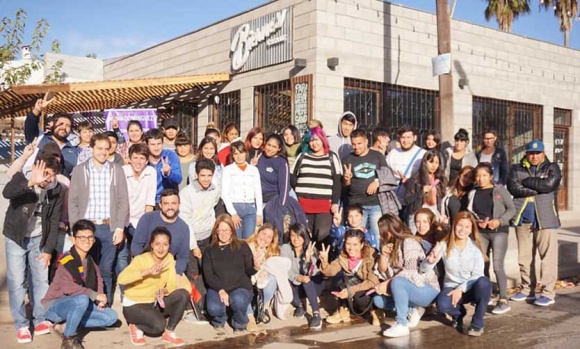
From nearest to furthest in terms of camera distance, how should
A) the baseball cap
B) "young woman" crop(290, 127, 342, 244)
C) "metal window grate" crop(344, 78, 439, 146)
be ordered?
the baseball cap → "young woman" crop(290, 127, 342, 244) → "metal window grate" crop(344, 78, 439, 146)

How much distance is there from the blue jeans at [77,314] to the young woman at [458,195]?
404 cm

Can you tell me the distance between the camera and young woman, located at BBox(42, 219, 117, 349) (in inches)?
208

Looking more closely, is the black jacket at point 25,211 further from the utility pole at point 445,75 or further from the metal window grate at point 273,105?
the metal window grate at point 273,105

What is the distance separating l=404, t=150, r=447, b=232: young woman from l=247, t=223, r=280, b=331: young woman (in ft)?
6.50

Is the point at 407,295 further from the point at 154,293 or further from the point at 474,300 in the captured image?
the point at 154,293

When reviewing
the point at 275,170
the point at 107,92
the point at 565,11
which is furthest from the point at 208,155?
the point at 565,11

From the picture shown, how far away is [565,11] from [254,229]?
3060 cm

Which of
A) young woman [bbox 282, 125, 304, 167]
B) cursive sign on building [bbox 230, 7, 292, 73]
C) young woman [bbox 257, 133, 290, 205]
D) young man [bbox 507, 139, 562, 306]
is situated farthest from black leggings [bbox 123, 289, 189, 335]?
cursive sign on building [bbox 230, 7, 292, 73]

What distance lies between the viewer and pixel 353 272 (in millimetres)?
6508

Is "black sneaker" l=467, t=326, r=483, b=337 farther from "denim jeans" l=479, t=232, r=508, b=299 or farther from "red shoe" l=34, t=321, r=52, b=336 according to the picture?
"red shoe" l=34, t=321, r=52, b=336

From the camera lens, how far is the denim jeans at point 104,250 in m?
6.01

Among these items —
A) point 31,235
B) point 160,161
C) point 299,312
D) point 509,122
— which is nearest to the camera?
point 31,235

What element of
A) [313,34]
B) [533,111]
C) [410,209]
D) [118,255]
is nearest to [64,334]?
[118,255]

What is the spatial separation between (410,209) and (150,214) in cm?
342
